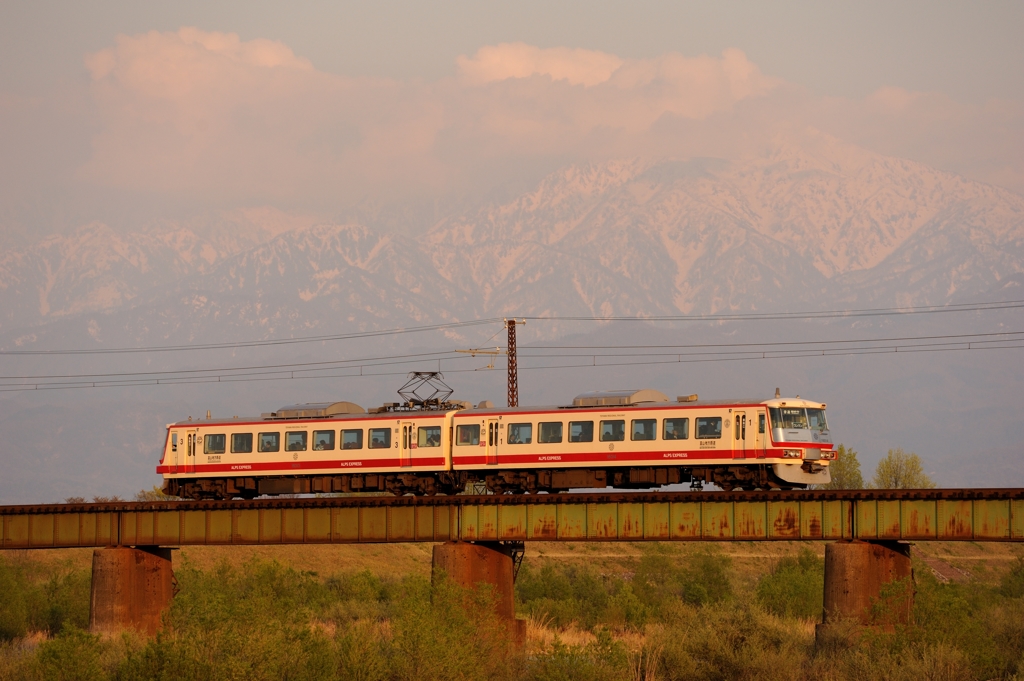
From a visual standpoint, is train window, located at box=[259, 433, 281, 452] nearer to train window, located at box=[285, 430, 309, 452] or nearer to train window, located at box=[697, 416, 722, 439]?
train window, located at box=[285, 430, 309, 452]

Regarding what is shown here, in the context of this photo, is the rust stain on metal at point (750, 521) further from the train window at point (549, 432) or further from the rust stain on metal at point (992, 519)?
the train window at point (549, 432)

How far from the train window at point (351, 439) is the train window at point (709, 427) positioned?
13.3 m

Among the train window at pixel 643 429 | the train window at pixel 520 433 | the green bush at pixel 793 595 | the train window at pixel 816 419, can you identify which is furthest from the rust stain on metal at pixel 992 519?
the green bush at pixel 793 595

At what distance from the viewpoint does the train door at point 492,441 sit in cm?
5000

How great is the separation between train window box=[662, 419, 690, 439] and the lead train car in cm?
4

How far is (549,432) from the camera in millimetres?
49438

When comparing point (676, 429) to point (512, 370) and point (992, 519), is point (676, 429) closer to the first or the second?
point (992, 519)

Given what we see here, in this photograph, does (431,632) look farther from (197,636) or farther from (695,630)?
(695,630)

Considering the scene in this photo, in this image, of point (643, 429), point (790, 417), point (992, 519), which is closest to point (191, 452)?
point (643, 429)

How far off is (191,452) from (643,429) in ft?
62.0

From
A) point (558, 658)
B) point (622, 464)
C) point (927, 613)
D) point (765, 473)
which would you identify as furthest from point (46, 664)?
point (927, 613)

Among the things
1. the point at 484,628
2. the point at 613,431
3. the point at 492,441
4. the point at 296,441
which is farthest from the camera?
the point at 296,441

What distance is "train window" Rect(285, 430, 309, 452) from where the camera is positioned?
53.2 m

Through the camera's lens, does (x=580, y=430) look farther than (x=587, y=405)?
No
